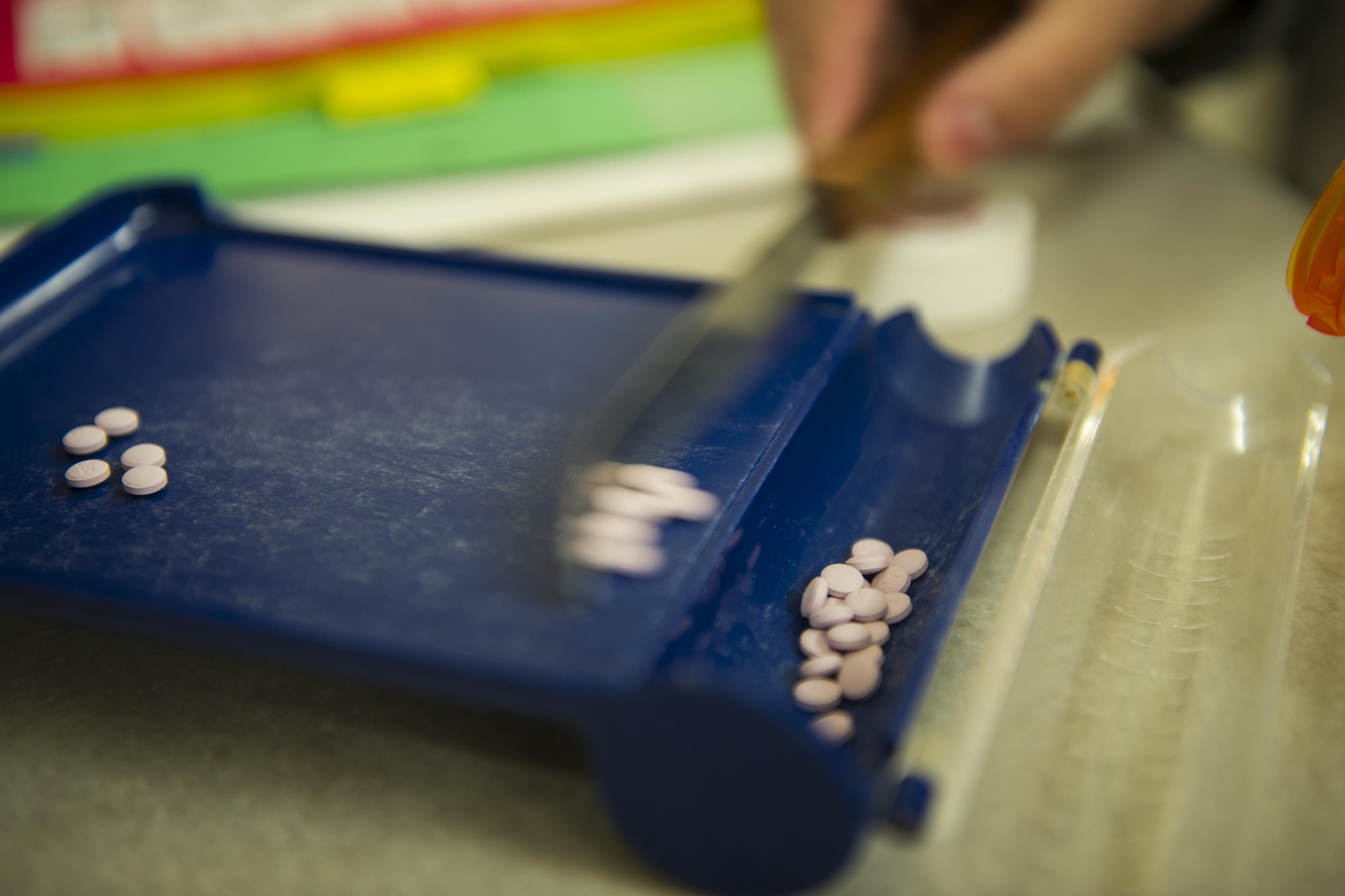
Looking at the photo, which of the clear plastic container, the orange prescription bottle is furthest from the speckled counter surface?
the orange prescription bottle

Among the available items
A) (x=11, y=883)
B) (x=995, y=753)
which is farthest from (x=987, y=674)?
(x=11, y=883)

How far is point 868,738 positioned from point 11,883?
384mm

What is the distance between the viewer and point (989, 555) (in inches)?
26.9

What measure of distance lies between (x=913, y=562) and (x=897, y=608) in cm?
4

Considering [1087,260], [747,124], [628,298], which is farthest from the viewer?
[747,124]

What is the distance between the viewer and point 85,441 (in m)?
0.63

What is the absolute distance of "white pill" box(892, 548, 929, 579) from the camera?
61 cm

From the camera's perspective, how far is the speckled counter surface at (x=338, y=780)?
0.52m

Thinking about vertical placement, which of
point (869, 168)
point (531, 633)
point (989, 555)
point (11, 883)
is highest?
point (869, 168)

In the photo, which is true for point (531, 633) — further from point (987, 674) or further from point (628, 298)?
point (628, 298)

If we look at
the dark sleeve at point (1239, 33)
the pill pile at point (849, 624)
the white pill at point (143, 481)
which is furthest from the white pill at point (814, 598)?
the dark sleeve at point (1239, 33)

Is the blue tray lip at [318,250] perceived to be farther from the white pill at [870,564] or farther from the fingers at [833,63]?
the fingers at [833,63]

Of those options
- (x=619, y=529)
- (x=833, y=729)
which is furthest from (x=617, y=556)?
(x=833, y=729)

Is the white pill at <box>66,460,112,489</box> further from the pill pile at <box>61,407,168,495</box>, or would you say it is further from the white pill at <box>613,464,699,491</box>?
the white pill at <box>613,464,699,491</box>
